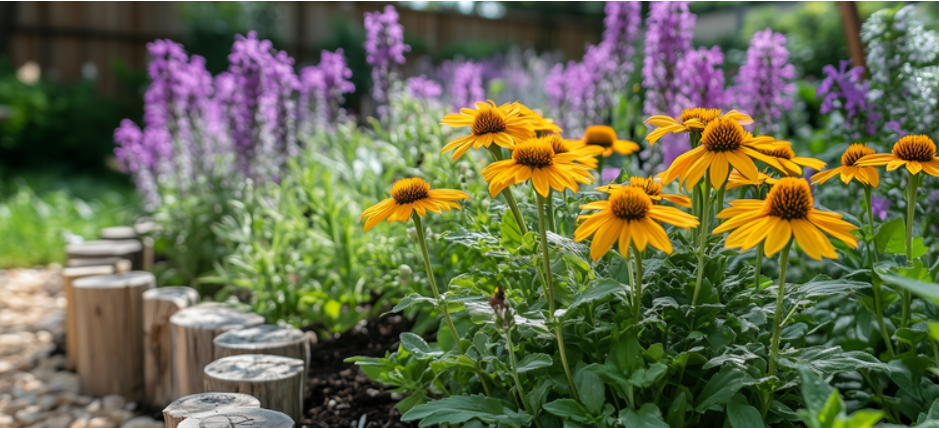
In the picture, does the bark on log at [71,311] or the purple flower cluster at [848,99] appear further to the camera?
the bark on log at [71,311]

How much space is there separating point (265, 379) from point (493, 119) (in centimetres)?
85

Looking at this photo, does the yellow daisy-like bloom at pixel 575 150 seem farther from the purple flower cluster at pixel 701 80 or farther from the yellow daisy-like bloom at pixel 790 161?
the purple flower cluster at pixel 701 80

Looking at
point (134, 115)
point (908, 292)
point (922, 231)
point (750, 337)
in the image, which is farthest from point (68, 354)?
point (134, 115)

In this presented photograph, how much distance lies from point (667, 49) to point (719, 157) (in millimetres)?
1475

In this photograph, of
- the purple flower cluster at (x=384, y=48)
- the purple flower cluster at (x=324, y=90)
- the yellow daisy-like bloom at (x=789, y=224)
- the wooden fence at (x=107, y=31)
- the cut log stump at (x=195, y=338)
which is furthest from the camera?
the wooden fence at (x=107, y=31)

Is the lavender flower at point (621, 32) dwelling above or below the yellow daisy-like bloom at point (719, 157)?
above

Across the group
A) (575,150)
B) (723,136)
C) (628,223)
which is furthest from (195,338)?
(723,136)

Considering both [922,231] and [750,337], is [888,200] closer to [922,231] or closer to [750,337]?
[922,231]

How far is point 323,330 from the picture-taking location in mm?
2268

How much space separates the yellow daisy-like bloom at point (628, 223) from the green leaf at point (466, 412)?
40cm

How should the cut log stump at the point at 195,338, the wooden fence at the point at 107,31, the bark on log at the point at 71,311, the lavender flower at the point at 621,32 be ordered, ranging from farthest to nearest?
the wooden fence at the point at 107,31, the lavender flower at the point at 621,32, the bark on log at the point at 71,311, the cut log stump at the point at 195,338

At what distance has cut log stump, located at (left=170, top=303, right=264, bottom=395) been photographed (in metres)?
1.92

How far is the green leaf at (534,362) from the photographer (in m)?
1.13

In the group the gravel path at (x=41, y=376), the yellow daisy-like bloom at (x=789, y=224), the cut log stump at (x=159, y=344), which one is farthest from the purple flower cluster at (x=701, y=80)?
the gravel path at (x=41, y=376)
